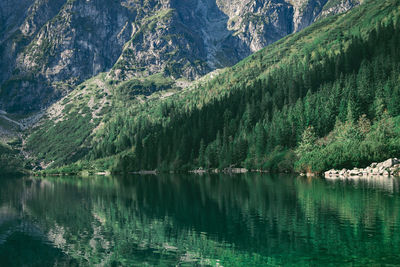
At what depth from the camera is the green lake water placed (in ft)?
115

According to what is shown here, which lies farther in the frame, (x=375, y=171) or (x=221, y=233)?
(x=375, y=171)

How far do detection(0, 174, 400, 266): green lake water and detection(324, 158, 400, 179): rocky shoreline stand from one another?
4264 centimetres

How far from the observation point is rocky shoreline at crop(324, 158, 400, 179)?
114 meters

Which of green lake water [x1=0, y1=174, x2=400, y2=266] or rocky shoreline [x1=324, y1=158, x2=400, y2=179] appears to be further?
rocky shoreline [x1=324, y1=158, x2=400, y2=179]

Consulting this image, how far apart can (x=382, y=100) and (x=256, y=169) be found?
213 ft

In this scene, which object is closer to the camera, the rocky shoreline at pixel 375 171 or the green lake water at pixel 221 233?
the green lake water at pixel 221 233

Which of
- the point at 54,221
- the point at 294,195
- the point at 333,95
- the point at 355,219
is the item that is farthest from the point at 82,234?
the point at 333,95

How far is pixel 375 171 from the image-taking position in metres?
118

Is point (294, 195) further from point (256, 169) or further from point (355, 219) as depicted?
point (256, 169)

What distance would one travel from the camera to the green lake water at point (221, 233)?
3512cm

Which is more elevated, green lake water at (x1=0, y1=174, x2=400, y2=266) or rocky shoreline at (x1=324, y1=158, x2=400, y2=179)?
rocky shoreline at (x1=324, y1=158, x2=400, y2=179)

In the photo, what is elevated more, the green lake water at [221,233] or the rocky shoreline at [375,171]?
the rocky shoreline at [375,171]

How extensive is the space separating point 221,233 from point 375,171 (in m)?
89.4

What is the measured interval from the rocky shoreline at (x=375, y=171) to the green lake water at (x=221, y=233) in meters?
42.6
